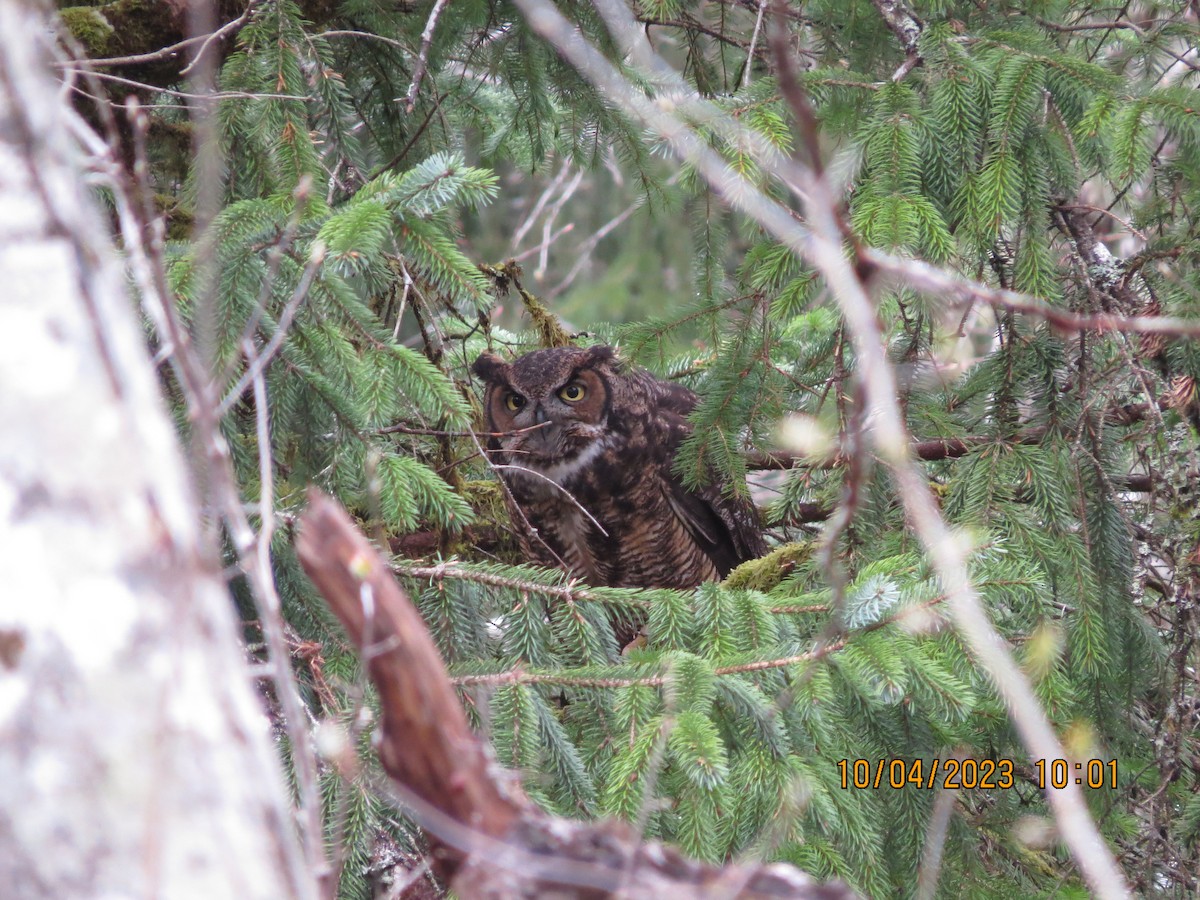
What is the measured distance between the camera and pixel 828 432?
7.48 ft

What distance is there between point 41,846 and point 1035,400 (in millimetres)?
2177

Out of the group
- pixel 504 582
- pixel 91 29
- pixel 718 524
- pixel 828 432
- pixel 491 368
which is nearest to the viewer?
pixel 504 582

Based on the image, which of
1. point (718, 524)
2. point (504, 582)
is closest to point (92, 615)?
point (504, 582)

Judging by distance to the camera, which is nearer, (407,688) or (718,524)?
(407,688)

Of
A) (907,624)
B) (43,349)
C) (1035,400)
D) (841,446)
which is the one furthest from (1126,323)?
(1035,400)

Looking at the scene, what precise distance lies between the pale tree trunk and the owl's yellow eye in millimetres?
2716

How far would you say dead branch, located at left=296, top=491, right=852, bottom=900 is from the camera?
99 cm

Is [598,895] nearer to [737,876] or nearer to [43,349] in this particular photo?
[737,876]

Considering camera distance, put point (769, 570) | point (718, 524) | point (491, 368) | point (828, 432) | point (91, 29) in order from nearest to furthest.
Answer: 1. point (828, 432)
2. point (91, 29)
3. point (769, 570)
4. point (491, 368)
5. point (718, 524)

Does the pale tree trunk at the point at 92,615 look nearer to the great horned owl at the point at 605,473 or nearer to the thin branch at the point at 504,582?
the thin branch at the point at 504,582

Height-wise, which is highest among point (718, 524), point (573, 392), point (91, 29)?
point (91, 29)

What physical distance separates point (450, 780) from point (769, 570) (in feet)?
7.18

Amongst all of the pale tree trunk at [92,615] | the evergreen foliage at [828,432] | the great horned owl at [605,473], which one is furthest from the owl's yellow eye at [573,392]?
the pale tree trunk at [92,615]

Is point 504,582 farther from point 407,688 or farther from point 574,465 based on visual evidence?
point 574,465
